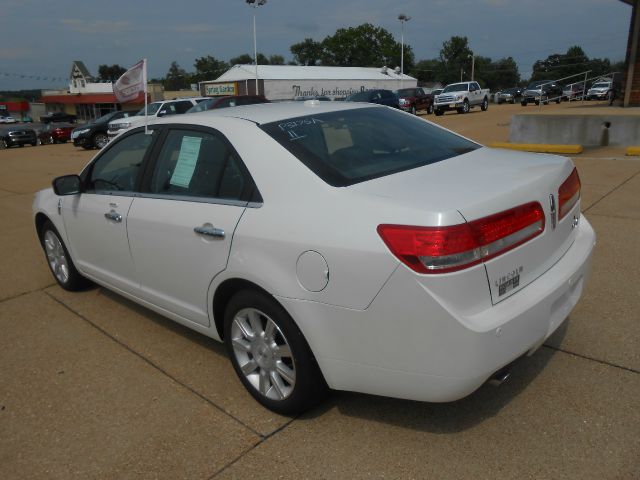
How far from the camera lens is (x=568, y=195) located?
9.56 ft

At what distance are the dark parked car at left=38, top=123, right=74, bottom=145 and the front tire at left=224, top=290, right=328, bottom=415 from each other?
102ft

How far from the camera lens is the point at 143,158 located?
3.68 metres

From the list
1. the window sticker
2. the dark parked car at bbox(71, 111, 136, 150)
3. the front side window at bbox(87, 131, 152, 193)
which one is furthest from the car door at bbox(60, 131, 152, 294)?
the dark parked car at bbox(71, 111, 136, 150)

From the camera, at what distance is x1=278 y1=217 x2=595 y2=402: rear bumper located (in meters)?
2.20

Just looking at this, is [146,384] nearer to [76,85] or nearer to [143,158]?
[143,158]

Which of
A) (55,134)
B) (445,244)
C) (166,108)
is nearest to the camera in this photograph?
(445,244)

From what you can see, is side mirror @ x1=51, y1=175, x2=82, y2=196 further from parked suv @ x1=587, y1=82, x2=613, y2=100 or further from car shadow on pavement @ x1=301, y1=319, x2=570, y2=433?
parked suv @ x1=587, y1=82, x2=613, y2=100

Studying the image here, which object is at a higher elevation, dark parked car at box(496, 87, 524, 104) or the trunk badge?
the trunk badge

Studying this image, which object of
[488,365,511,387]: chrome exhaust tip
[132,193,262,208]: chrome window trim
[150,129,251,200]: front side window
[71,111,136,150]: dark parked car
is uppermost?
[150,129,251,200]: front side window

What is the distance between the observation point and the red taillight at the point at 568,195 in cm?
281

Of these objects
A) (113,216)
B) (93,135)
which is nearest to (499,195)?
(113,216)

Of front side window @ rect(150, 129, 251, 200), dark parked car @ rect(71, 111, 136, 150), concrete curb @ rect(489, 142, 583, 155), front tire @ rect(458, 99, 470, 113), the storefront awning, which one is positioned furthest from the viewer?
the storefront awning

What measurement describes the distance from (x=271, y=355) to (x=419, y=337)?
90 centimetres

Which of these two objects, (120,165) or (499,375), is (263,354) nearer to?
(499,375)
